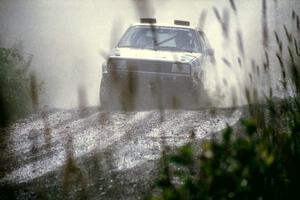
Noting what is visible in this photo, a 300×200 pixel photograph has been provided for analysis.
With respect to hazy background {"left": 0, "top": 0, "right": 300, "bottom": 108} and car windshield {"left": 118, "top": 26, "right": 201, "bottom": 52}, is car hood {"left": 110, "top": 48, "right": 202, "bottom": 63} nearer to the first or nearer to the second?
car windshield {"left": 118, "top": 26, "right": 201, "bottom": 52}

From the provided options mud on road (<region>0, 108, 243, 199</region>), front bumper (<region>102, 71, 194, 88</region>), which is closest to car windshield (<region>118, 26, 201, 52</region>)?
front bumper (<region>102, 71, 194, 88</region>)

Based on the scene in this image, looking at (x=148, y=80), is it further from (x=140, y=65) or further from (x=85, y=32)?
(x=85, y=32)

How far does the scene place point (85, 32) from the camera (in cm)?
2617

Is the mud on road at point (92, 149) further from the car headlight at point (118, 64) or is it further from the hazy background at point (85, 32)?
the hazy background at point (85, 32)

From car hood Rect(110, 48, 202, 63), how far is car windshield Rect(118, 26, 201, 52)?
0.92 ft

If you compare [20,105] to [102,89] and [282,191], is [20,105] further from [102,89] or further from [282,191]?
[282,191]

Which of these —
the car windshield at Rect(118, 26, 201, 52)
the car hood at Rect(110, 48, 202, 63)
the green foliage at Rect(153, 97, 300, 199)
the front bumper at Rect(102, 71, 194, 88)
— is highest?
the car windshield at Rect(118, 26, 201, 52)

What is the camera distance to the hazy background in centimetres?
1496

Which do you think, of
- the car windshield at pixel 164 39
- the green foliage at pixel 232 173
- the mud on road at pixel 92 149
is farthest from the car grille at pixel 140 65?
the green foliage at pixel 232 173

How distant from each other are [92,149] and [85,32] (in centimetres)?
2036

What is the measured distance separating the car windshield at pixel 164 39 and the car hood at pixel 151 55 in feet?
0.92

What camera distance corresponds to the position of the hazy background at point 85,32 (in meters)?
15.0

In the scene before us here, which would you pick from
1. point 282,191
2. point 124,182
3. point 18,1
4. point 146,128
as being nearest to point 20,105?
point 146,128

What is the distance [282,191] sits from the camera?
2389mm
